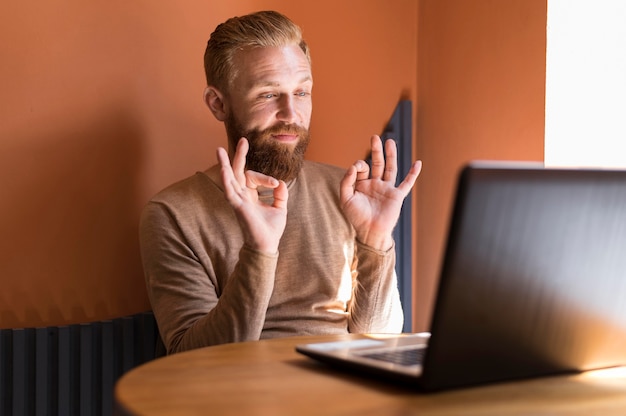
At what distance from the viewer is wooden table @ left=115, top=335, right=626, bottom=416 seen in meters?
0.88

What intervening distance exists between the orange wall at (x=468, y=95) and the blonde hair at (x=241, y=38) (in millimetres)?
552

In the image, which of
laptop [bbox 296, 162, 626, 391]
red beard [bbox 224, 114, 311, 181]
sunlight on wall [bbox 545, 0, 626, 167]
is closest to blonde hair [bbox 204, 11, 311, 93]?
red beard [bbox 224, 114, 311, 181]

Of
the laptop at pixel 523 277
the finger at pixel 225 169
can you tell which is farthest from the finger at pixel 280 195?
the laptop at pixel 523 277

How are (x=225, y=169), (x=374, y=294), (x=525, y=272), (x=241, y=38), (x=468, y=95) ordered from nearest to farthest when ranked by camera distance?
(x=525, y=272) → (x=225, y=169) → (x=374, y=294) → (x=241, y=38) → (x=468, y=95)

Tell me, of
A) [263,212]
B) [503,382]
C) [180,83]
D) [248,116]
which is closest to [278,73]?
[248,116]

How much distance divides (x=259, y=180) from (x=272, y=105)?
1.31ft

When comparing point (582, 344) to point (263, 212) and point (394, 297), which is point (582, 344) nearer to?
point (263, 212)

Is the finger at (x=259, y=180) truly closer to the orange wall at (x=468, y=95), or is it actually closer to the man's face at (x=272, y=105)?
the man's face at (x=272, y=105)

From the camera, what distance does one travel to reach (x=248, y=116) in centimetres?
204

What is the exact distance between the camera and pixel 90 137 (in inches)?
81.1

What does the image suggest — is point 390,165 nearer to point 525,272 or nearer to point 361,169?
point 361,169

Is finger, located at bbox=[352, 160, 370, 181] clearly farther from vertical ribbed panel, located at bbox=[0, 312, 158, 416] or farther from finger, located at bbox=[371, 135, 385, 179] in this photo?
vertical ribbed panel, located at bbox=[0, 312, 158, 416]

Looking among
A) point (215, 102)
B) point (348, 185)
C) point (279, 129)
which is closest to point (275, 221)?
point (348, 185)

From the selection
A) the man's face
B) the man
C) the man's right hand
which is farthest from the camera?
the man's face
